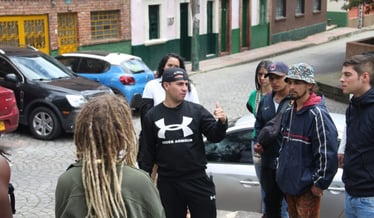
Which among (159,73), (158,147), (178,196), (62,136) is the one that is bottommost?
(62,136)

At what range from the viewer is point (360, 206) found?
4.16m

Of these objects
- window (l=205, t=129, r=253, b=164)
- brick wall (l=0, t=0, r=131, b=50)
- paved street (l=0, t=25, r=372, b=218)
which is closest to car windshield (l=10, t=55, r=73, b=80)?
paved street (l=0, t=25, r=372, b=218)

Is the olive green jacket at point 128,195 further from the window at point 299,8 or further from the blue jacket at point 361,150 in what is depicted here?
the window at point 299,8

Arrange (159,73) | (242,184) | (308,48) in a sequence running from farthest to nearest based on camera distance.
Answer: (308,48) < (242,184) < (159,73)

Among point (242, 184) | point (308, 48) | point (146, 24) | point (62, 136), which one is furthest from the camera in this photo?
point (308, 48)

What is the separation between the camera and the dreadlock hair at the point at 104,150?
2781 millimetres

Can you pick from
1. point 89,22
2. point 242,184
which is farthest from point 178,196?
point 89,22

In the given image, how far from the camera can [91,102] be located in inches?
115

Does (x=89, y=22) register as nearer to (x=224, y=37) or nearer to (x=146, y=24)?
(x=146, y=24)

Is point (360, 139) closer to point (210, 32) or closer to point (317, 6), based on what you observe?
point (210, 32)

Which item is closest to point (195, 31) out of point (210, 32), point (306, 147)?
point (210, 32)

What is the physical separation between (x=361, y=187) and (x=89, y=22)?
16011mm

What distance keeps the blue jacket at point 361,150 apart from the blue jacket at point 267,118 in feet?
3.15

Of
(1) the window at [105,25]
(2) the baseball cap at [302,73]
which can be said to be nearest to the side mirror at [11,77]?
(2) the baseball cap at [302,73]
